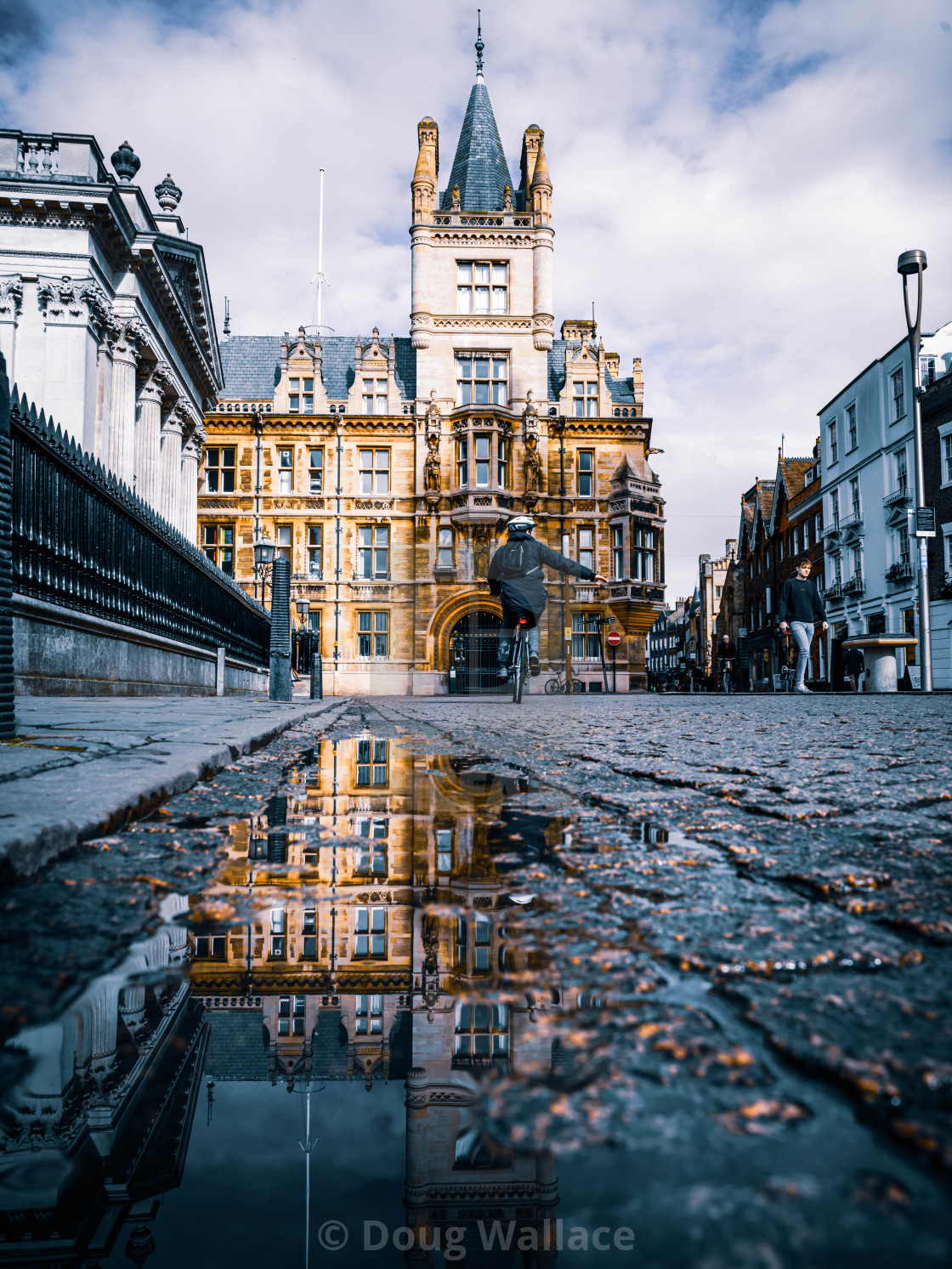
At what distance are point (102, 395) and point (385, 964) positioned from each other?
2038 centimetres

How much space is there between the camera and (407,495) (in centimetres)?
3350

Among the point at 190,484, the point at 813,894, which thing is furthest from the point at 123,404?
the point at 813,894

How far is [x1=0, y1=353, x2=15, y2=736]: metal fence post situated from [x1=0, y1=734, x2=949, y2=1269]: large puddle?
236 cm

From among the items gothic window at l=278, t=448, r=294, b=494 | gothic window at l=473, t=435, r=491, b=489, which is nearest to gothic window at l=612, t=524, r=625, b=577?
gothic window at l=473, t=435, r=491, b=489

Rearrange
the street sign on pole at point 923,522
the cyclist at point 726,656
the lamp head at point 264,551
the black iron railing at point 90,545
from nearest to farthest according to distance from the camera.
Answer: the black iron railing at point 90,545
the lamp head at point 264,551
the street sign on pole at point 923,522
the cyclist at point 726,656

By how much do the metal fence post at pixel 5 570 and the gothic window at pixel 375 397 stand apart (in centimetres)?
3191

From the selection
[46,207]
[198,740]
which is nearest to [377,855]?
[198,740]

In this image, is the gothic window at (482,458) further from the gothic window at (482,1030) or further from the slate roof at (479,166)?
the gothic window at (482,1030)

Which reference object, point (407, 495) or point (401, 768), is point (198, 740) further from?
point (407, 495)

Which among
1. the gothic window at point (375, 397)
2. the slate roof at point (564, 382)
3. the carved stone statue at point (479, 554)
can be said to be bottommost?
the carved stone statue at point (479, 554)

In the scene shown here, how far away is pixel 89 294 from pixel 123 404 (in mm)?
2819

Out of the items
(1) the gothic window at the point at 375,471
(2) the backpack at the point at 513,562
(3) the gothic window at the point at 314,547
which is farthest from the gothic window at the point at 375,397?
(2) the backpack at the point at 513,562

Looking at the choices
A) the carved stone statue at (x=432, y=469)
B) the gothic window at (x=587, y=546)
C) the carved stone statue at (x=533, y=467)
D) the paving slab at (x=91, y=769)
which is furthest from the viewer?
the gothic window at (x=587, y=546)

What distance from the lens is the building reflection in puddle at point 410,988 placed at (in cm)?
69
